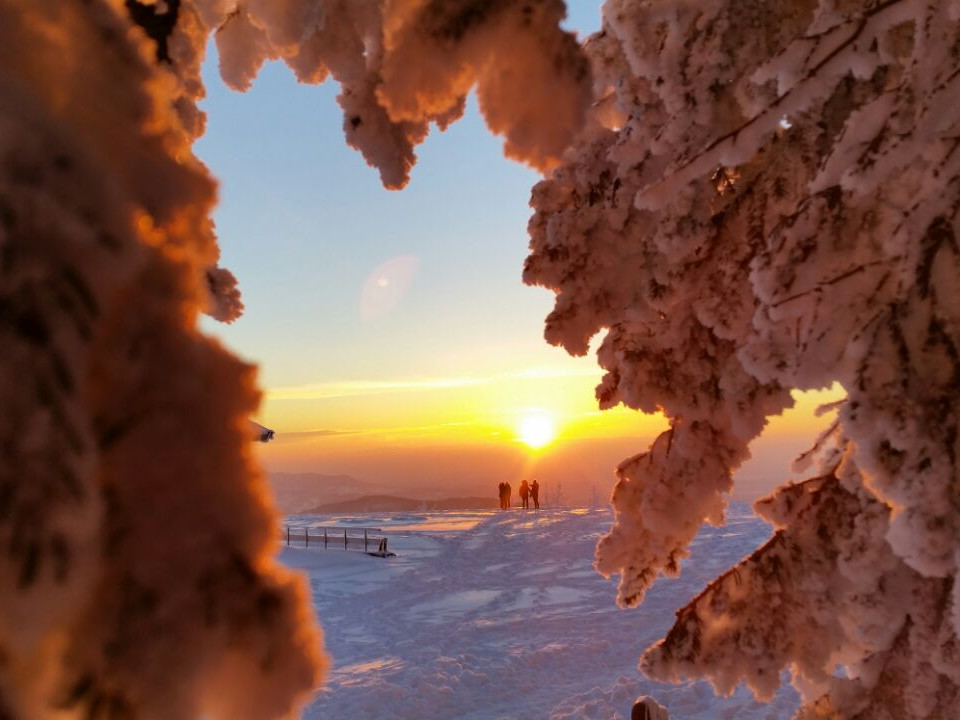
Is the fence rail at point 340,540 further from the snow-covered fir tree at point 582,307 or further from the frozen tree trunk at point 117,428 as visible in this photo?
the frozen tree trunk at point 117,428

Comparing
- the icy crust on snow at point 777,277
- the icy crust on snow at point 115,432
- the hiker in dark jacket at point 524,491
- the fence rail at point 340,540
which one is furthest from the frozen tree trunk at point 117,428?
the hiker in dark jacket at point 524,491

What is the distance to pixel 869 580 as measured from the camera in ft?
11.8

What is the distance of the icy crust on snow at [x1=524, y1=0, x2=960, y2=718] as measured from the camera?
2.60m

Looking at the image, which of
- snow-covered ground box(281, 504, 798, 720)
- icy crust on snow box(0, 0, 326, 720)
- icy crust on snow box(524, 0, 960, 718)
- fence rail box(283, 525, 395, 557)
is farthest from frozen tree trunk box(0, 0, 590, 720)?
fence rail box(283, 525, 395, 557)

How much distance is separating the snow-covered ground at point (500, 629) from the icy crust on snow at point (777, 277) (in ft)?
16.8

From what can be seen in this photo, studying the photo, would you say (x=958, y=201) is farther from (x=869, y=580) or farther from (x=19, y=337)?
(x=19, y=337)

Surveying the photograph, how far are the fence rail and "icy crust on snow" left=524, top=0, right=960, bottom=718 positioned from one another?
16329 mm

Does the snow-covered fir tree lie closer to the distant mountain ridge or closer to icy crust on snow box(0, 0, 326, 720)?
icy crust on snow box(0, 0, 326, 720)

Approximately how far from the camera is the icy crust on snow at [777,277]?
2.60m

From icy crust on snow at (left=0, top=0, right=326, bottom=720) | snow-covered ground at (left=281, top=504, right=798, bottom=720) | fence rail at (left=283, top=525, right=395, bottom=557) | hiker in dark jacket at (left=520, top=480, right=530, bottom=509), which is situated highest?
hiker in dark jacket at (left=520, top=480, right=530, bottom=509)

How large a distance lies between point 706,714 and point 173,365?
379 inches

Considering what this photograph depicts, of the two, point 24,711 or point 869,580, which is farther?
point 869,580

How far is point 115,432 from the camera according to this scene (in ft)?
2.86

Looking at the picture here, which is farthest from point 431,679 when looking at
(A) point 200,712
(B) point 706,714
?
(A) point 200,712
